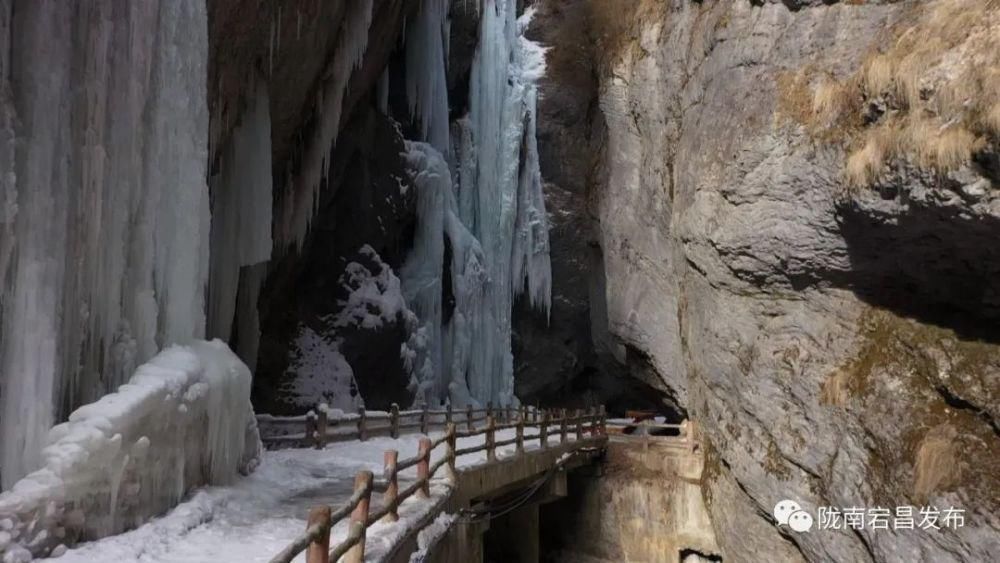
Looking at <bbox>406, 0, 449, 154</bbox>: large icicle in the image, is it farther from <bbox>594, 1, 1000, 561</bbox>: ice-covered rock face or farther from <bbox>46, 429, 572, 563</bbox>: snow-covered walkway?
<bbox>46, 429, 572, 563</bbox>: snow-covered walkway

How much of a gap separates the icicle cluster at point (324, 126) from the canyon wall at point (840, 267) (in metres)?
8.88

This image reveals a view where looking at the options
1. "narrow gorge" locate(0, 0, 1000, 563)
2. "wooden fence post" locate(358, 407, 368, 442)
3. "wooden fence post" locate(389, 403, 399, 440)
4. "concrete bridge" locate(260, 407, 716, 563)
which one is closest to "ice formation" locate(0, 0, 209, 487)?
"narrow gorge" locate(0, 0, 1000, 563)

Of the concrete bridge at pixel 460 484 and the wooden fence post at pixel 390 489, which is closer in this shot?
the concrete bridge at pixel 460 484

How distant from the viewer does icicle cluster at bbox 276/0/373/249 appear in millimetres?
18547

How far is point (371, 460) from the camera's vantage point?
13.0 meters

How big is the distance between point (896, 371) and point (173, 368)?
10931 mm

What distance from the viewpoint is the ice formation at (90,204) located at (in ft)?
22.1

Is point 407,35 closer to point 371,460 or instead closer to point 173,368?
point 371,460

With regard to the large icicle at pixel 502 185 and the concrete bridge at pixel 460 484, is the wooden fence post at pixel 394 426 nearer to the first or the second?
the concrete bridge at pixel 460 484

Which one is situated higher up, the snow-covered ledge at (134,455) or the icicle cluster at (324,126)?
the icicle cluster at (324,126)

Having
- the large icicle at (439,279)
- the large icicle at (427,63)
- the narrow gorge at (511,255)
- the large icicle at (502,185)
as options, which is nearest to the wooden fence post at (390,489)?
the narrow gorge at (511,255)

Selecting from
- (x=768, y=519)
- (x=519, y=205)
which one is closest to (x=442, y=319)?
(x=519, y=205)

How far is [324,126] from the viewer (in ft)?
62.7

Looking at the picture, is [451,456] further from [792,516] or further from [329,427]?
[792,516]
